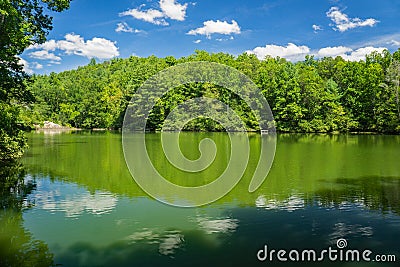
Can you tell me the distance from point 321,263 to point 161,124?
56679mm

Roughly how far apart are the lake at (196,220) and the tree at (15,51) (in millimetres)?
3238

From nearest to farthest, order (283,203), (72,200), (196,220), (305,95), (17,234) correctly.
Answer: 1. (17,234)
2. (196,220)
3. (283,203)
4. (72,200)
5. (305,95)

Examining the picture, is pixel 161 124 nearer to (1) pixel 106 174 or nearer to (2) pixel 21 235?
(1) pixel 106 174

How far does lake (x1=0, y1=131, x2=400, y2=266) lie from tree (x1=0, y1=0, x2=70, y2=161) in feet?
10.6

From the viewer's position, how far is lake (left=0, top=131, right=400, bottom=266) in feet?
26.4

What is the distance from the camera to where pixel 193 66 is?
211 ft

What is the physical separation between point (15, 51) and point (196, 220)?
1114 cm

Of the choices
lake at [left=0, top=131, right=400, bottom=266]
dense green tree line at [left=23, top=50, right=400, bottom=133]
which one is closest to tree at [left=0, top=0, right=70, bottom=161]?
lake at [left=0, top=131, right=400, bottom=266]

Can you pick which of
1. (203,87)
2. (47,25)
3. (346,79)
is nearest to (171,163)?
(47,25)

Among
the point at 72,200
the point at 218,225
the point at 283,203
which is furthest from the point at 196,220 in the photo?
the point at 72,200

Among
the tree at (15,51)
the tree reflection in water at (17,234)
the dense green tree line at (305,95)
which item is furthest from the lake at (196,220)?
the dense green tree line at (305,95)

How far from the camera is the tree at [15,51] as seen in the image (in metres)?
14.9

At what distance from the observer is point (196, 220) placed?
10.6 m

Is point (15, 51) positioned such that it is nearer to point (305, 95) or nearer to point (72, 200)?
point (72, 200)
